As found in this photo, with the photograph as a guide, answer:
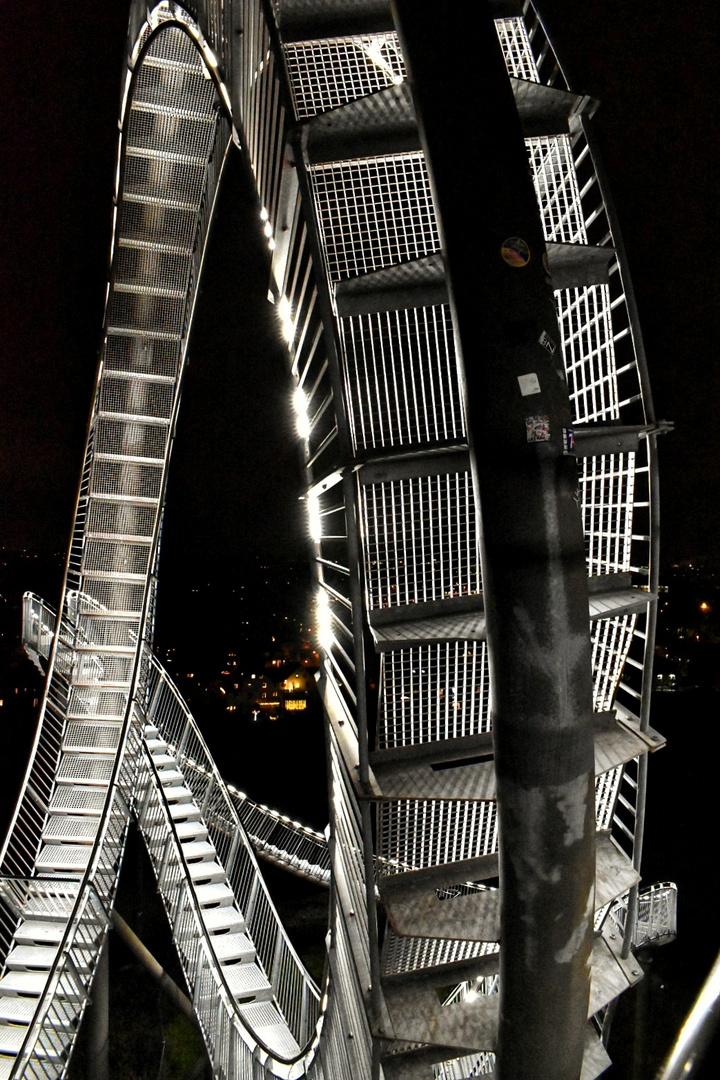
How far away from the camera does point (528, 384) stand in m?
2.98

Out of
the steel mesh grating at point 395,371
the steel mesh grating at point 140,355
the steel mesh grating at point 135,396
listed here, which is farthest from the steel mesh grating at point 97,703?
the steel mesh grating at point 395,371

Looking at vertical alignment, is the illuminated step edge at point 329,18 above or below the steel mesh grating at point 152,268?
below

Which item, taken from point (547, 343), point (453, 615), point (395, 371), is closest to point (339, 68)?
point (395, 371)

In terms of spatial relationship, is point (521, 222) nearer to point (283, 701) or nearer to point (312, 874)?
point (312, 874)

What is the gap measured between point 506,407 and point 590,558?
194 centimetres

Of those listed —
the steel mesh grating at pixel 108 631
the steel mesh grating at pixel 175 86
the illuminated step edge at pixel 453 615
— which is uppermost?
the steel mesh grating at pixel 175 86

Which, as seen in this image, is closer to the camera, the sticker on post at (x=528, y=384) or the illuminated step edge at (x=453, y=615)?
the sticker on post at (x=528, y=384)

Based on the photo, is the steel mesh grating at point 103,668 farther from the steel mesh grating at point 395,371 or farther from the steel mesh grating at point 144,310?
the steel mesh grating at point 395,371

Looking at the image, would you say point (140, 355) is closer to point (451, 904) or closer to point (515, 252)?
point (451, 904)

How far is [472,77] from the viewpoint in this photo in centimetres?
300

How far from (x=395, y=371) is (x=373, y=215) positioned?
0.85m

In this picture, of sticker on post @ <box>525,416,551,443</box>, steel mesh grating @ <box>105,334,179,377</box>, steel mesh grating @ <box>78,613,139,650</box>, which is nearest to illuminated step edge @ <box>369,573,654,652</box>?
sticker on post @ <box>525,416,551,443</box>

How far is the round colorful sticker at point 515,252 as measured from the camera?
2961mm

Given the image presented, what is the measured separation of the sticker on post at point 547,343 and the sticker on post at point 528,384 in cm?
11
